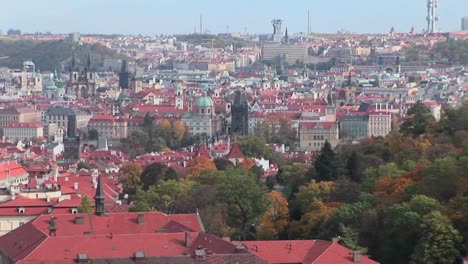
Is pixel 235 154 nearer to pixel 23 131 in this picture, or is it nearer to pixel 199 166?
pixel 199 166

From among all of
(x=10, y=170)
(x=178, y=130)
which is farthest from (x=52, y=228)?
(x=178, y=130)

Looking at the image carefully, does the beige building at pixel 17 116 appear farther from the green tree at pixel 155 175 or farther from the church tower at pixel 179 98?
the green tree at pixel 155 175

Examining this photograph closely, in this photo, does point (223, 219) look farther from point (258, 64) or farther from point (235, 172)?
point (258, 64)

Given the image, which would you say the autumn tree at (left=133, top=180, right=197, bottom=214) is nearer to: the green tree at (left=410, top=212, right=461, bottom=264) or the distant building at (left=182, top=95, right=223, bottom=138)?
the green tree at (left=410, top=212, right=461, bottom=264)

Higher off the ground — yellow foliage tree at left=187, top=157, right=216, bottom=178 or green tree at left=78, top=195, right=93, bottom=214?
green tree at left=78, top=195, right=93, bottom=214

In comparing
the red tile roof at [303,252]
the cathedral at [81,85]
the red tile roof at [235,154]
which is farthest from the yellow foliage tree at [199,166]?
the cathedral at [81,85]

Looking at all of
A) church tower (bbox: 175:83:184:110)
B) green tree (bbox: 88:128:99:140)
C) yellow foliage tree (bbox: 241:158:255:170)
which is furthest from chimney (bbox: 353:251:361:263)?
church tower (bbox: 175:83:184:110)

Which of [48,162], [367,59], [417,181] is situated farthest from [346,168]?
[367,59]
